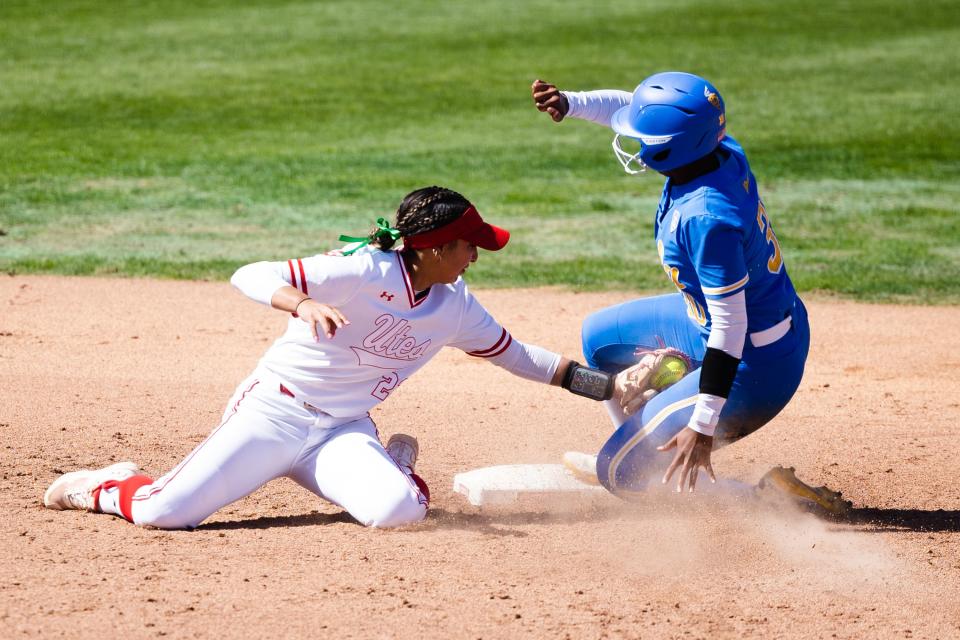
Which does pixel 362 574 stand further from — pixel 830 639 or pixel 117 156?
pixel 117 156

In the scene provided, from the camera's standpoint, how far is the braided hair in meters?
4.80

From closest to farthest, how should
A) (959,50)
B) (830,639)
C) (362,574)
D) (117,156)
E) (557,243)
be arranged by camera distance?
(830,639), (362,574), (557,243), (117,156), (959,50)

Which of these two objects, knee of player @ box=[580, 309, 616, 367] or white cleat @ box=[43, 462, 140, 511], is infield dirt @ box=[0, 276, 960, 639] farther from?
knee of player @ box=[580, 309, 616, 367]

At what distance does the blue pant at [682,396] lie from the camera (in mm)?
4938

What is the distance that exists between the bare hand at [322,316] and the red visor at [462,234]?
20.3 inches

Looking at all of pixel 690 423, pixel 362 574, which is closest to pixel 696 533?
pixel 690 423

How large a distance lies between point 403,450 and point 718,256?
5.34 feet

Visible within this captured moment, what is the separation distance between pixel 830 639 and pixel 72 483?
3.04 m

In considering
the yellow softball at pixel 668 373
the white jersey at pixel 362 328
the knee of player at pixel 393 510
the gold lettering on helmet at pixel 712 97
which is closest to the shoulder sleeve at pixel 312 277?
the white jersey at pixel 362 328

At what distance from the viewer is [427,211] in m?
4.81

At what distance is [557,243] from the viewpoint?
10969mm

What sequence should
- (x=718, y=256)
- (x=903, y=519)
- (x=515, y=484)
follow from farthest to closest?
→ (x=515, y=484) < (x=903, y=519) < (x=718, y=256)

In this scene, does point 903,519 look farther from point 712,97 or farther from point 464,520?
point 712,97

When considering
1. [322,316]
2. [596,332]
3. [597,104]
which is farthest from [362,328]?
[597,104]
